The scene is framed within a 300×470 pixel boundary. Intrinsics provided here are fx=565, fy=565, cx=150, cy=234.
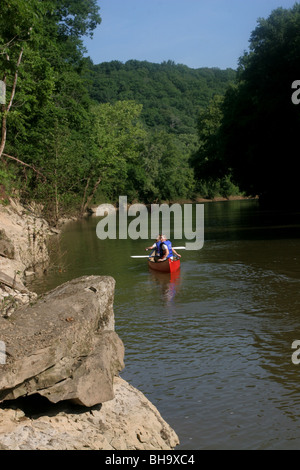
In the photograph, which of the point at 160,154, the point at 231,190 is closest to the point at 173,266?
the point at 160,154

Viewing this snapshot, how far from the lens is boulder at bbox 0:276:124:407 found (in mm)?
5398

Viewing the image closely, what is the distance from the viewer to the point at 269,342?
10281 millimetres

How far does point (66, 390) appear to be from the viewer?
5633 millimetres

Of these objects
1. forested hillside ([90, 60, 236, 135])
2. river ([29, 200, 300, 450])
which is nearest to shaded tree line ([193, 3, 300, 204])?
river ([29, 200, 300, 450])

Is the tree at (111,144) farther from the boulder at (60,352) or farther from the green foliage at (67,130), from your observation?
the boulder at (60,352)

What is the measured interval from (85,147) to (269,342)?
35579mm

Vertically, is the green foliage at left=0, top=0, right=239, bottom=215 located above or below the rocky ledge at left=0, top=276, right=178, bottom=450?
above

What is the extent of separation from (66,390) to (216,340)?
5.39 metres

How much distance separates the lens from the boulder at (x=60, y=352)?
5.40m

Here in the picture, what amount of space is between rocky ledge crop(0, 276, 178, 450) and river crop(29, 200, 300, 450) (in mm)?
882

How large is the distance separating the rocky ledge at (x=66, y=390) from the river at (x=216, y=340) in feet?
2.89

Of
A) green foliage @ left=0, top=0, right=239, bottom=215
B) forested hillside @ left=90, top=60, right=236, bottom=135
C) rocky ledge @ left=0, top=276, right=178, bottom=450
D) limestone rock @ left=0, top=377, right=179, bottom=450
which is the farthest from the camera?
forested hillside @ left=90, top=60, right=236, bottom=135

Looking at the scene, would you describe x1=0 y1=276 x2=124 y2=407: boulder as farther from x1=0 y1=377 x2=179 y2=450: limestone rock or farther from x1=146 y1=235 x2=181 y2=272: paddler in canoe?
x1=146 y1=235 x2=181 y2=272: paddler in canoe

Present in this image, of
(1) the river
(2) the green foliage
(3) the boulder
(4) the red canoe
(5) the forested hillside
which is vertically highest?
(5) the forested hillside
